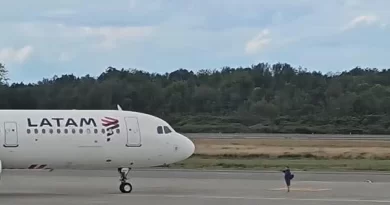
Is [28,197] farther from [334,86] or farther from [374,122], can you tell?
[334,86]

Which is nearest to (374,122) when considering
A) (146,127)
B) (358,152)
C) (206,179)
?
(358,152)

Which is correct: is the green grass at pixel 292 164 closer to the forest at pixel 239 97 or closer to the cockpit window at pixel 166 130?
the forest at pixel 239 97

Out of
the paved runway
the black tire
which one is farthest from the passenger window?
the black tire

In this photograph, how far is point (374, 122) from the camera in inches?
4176

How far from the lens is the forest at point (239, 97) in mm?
64188

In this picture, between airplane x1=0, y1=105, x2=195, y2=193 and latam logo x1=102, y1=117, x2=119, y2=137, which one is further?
latam logo x1=102, y1=117, x2=119, y2=137

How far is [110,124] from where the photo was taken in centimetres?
3203

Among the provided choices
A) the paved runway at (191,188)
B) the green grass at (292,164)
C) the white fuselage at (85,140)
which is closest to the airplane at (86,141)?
the white fuselage at (85,140)

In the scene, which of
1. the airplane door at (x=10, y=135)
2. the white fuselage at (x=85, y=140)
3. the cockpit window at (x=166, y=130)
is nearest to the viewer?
the airplane door at (x=10, y=135)

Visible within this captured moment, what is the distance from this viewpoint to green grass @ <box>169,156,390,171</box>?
4778cm

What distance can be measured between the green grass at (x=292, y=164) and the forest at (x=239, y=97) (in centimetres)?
999

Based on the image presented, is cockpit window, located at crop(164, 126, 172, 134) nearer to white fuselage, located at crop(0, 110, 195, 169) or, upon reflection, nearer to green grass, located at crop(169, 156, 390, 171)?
→ white fuselage, located at crop(0, 110, 195, 169)

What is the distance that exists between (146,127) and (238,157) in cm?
2427

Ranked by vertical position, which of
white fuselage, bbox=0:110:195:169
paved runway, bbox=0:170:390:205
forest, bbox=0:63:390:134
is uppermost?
forest, bbox=0:63:390:134
